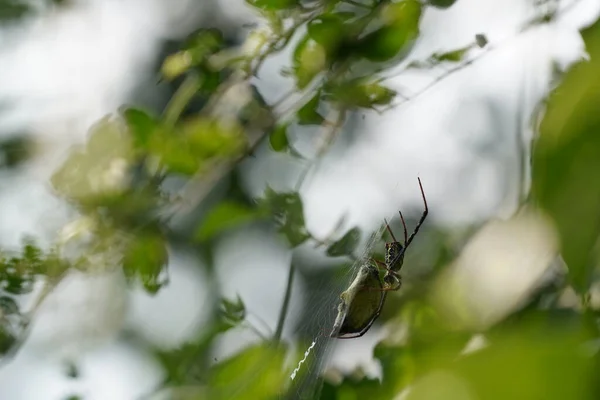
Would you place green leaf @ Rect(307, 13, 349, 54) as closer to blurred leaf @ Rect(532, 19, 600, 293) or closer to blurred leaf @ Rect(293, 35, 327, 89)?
blurred leaf @ Rect(293, 35, 327, 89)

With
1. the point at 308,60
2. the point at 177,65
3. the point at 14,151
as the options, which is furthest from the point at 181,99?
the point at 14,151

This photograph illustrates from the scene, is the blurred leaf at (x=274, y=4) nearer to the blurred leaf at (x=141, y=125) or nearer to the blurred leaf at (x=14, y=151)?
the blurred leaf at (x=141, y=125)

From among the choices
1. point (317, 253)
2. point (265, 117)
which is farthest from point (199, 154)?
point (317, 253)

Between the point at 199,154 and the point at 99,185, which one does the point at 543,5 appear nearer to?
the point at 199,154

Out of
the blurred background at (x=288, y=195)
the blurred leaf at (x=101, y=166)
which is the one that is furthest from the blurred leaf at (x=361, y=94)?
the blurred leaf at (x=101, y=166)

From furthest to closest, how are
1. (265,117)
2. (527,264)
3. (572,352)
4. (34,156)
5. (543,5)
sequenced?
(34,156), (265,117), (543,5), (527,264), (572,352)
